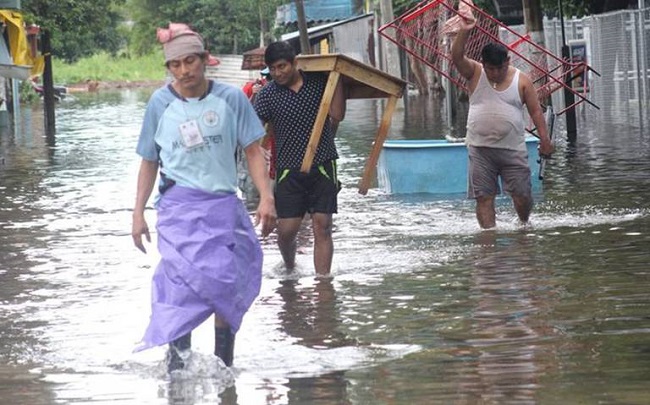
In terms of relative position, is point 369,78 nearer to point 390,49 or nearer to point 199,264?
point 199,264

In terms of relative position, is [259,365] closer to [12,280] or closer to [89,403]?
[89,403]

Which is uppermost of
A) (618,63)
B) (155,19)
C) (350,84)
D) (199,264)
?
(155,19)

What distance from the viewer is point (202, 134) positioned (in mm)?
7020

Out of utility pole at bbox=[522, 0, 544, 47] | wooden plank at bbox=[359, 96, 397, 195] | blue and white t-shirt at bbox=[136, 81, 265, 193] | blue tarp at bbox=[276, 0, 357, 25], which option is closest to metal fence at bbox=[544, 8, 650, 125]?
utility pole at bbox=[522, 0, 544, 47]

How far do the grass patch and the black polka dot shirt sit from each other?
8408cm

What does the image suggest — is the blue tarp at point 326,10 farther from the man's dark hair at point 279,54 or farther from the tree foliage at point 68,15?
the man's dark hair at point 279,54

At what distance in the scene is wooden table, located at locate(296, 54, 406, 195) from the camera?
9.67m

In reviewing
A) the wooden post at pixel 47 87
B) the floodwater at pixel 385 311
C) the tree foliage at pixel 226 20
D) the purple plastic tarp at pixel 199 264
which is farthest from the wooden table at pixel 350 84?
the tree foliage at pixel 226 20

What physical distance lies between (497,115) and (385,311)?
3.40 metres

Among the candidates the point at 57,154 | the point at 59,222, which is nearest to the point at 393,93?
the point at 59,222

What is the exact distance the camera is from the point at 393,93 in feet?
33.2

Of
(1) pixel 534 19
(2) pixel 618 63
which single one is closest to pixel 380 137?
(1) pixel 534 19

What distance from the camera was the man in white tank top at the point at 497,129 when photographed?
1172 cm

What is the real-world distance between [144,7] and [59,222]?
A: 87.3m
